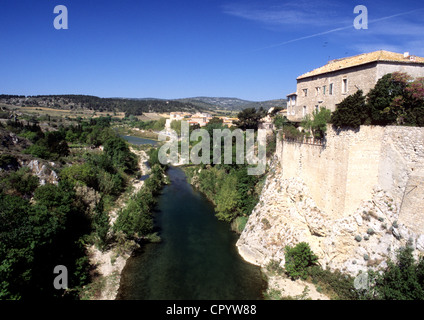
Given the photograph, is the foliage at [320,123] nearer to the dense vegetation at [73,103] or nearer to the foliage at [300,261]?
the foliage at [300,261]

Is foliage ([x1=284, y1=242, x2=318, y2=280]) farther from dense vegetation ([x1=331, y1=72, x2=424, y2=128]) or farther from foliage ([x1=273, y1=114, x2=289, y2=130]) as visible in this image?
foliage ([x1=273, y1=114, x2=289, y2=130])

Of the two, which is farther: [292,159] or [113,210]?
[113,210]

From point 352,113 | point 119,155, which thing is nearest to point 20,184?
point 119,155

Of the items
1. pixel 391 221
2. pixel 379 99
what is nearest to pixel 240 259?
pixel 391 221

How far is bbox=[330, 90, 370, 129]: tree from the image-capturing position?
13.2m

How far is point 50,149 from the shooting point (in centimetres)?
2923

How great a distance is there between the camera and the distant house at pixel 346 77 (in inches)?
544

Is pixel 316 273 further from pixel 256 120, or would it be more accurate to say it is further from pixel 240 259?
pixel 256 120

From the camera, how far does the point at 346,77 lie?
16.2 meters

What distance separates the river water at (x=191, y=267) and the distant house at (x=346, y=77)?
11462mm

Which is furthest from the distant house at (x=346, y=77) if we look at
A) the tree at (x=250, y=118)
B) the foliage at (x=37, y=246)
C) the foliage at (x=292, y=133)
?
the foliage at (x=37, y=246)

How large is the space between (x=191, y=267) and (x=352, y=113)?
39.9 feet
